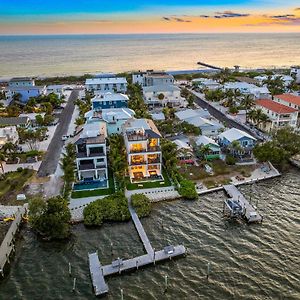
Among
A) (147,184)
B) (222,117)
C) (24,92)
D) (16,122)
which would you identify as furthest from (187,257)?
(24,92)

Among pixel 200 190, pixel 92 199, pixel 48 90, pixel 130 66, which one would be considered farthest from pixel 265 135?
pixel 130 66

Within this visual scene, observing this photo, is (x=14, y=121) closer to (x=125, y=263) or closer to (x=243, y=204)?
(x=125, y=263)

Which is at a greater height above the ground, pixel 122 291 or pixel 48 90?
pixel 48 90

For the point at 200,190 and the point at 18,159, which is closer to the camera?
the point at 200,190

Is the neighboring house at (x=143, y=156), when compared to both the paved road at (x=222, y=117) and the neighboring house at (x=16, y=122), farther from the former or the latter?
the neighboring house at (x=16, y=122)

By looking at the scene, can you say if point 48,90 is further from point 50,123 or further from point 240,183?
point 240,183

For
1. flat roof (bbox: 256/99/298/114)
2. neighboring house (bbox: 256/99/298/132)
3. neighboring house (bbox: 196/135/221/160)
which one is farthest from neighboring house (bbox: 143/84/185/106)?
neighboring house (bbox: 196/135/221/160)
